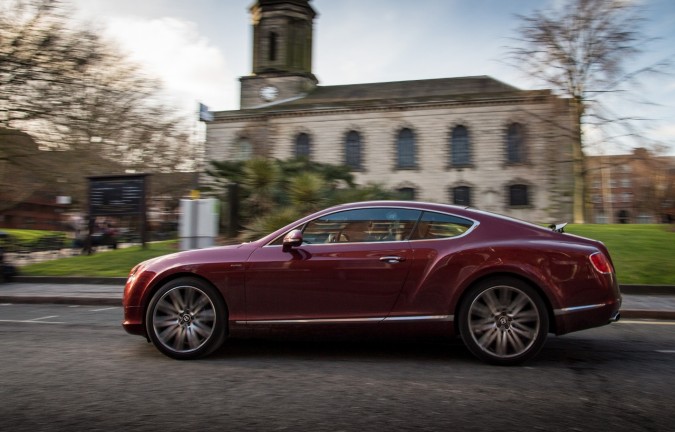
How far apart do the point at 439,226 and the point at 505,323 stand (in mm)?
1047

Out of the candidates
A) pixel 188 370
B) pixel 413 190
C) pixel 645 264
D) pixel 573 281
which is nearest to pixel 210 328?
pixel 188 370

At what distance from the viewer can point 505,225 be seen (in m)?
4.71

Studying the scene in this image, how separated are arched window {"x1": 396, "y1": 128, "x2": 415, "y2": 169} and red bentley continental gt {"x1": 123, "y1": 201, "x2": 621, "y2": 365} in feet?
134

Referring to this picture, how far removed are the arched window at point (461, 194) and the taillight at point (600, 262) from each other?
129 ft

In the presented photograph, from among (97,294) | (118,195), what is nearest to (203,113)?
(118,195)

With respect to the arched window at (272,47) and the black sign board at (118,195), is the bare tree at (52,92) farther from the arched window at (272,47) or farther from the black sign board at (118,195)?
the arched window at (272,47)

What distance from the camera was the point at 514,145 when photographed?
42.6 m

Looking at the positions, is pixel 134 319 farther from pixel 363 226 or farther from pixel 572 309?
pixel 572 309

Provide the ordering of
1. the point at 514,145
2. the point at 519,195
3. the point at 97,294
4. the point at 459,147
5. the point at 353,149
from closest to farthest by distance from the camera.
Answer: the point at 97,294, the point at 519,195, the point at 514,145, the point at 459,147, the point at 353,149

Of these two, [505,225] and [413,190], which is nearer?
[505,225]

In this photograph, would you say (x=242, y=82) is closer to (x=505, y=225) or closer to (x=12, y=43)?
→ (x=12, y=43)

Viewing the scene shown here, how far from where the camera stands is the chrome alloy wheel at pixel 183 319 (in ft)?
15.5

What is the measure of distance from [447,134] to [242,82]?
2260 centimetres

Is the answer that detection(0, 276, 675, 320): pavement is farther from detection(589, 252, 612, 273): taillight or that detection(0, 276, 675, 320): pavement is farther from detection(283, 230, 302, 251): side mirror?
detection(283, 230, 302, 251): side mirror
